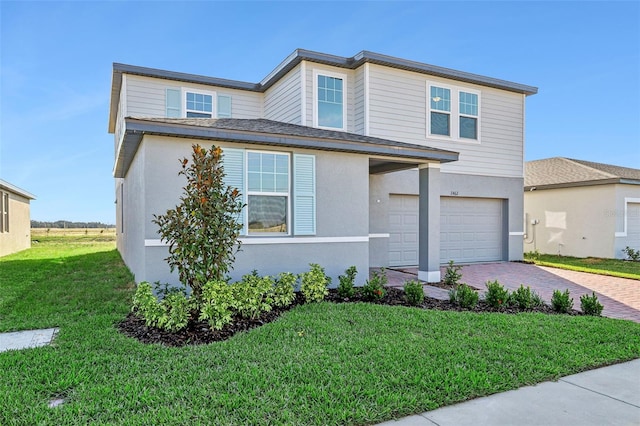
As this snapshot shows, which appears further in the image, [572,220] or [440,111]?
[572,220]

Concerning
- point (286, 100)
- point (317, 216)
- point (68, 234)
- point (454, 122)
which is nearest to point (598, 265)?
point (454, 122)

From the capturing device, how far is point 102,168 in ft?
64.8

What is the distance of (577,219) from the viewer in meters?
16.3

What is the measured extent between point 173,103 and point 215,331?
9.38m

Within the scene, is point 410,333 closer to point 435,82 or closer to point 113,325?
point 113,325

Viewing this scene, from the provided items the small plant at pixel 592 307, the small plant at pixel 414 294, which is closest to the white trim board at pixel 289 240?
the small plant at pixel 414 294

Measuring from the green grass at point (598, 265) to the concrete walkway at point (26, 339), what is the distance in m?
13.2

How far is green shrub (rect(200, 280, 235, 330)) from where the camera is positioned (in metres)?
5.38

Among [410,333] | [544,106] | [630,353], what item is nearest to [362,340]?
[410,333]

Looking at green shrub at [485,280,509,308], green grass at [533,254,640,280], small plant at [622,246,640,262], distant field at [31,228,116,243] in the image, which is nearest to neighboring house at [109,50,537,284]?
green grass at [533,254,640,280]

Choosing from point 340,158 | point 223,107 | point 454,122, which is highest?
point 223,107

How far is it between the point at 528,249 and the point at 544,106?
6.26 meters

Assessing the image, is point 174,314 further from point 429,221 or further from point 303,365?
point 429,221

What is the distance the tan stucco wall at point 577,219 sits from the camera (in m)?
15.3
